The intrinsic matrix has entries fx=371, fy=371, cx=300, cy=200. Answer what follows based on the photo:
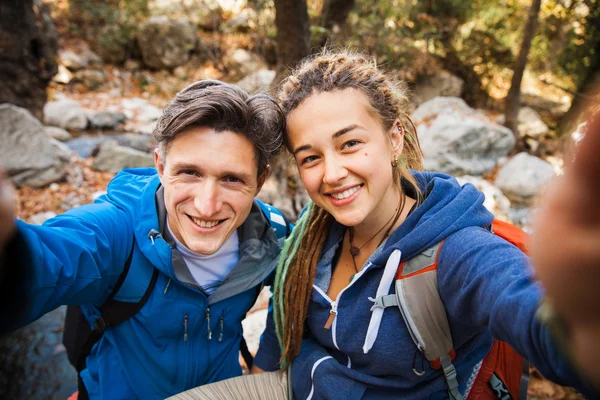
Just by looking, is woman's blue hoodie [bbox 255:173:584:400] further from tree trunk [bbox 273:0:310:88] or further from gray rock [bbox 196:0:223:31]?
gray rock [bbox 196:0:223:31]

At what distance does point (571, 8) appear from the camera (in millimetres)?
8273

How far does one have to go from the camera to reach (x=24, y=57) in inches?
248

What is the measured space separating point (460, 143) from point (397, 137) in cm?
646

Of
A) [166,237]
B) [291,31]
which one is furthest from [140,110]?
[166,237]

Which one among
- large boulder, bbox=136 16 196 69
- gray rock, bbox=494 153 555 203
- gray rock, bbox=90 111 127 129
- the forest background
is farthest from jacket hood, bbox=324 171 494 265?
large boulder, bbox=136 16 196 69

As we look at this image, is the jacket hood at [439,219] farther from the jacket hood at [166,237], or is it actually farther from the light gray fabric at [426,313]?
the jacket hood at [166,237]

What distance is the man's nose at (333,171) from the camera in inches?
62.1

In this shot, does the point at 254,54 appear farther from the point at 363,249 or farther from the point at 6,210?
the point at 6,210

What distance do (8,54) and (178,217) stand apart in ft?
21.6

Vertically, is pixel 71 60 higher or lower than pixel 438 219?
higher

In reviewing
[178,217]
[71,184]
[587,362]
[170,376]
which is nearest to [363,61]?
[178,217]

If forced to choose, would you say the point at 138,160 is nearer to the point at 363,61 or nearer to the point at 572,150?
the point at 363,61

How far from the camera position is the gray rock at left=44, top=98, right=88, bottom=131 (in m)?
8.66

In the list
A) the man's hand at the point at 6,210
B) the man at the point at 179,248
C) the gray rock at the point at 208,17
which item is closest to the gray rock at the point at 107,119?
the gray rock at the point at 208,17
